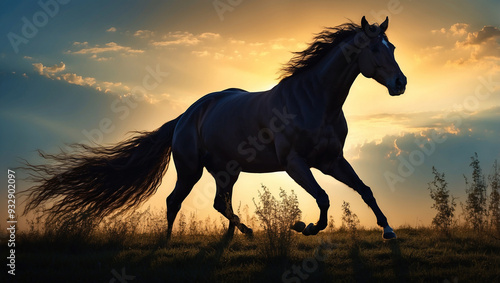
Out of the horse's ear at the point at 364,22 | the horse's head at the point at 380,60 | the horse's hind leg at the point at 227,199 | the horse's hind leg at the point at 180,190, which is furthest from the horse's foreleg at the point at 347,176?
the horse's hind leg at the point at 180,190

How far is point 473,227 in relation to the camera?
26.0 ft

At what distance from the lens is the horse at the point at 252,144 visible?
6109 mm

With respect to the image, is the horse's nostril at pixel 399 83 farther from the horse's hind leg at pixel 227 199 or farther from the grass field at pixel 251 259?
the horse's hind leg at pixel 227 199

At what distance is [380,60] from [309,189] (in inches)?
68.7

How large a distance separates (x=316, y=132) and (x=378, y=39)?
4.39ft

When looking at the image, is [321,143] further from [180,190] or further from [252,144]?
[180,190]

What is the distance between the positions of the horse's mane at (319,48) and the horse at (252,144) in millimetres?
13

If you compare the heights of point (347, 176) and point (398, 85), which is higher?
point (398, 85)

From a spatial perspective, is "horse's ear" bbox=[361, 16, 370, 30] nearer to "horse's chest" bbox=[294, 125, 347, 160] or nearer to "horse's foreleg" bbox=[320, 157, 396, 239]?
"horse's chest" bbox=[294, 125, 347, 160]

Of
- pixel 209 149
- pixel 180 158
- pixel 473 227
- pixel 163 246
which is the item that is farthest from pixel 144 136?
pixel 473 227

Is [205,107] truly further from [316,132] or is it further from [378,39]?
[378,39]

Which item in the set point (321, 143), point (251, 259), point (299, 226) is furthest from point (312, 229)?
point (321, 143)

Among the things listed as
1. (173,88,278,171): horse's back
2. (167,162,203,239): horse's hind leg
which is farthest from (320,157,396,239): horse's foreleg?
(167,162,203,239): horse's hind leg

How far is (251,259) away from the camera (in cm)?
596
